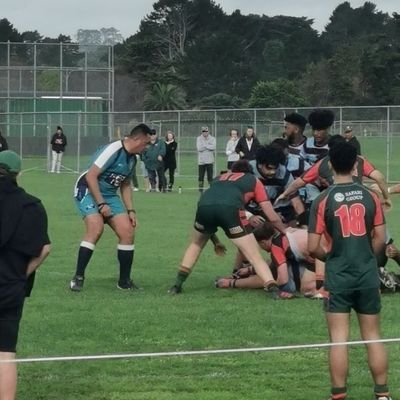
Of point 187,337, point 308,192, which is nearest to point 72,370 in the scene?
point 187,337

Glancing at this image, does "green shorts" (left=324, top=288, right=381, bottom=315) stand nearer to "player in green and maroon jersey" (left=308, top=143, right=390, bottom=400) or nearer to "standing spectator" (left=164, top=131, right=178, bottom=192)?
"player in green and maroon jersey" (left=308, top=143, right=390, bottom=400)

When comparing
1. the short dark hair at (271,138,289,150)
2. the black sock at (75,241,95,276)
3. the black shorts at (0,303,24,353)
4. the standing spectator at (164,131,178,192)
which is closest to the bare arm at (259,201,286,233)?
the short dark hair at (271,138,289,150)

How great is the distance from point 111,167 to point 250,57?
113m

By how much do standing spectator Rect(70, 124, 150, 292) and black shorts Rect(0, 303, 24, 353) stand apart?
5.00 meters

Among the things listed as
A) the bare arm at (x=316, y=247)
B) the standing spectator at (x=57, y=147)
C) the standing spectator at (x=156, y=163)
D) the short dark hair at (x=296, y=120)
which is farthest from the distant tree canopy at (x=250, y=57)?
the bare arm at (x=316, y=247)

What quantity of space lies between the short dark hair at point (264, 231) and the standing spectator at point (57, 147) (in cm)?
2688

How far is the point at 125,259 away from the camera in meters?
11.7

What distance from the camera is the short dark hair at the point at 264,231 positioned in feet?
37.8

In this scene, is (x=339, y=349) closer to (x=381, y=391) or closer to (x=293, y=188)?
(x=381, y=391)

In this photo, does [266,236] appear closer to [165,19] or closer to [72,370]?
[72,370]

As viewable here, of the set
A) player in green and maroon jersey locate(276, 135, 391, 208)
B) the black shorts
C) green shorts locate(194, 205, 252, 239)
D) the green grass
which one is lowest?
the green grass

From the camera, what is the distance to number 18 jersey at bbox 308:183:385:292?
676 cm

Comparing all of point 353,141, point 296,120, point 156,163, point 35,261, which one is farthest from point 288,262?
point 156,163

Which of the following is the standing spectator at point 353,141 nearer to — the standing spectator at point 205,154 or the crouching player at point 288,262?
the crouching player at point 288,262
